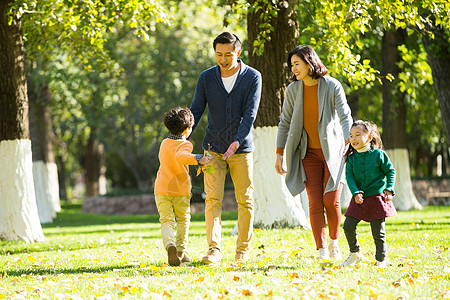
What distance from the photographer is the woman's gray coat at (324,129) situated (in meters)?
6.06

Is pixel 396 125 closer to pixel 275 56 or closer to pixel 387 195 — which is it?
pixel 275 56

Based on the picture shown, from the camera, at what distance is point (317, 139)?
619cm

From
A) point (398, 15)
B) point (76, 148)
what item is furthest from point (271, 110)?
point (76, 148)

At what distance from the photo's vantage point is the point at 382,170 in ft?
19.3

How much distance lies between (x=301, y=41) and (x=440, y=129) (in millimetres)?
12914

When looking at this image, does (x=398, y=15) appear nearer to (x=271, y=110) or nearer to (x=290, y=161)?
(x=271, y=110)

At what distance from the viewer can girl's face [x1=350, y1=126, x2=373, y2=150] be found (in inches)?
230

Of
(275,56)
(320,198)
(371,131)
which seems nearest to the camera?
(371,131)

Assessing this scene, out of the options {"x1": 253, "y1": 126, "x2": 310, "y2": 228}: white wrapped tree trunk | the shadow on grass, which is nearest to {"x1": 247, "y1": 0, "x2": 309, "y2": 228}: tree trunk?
{"x1": 253, "y1": 126, "x2": 310, "y2": 228}: white wrapped tree trunk

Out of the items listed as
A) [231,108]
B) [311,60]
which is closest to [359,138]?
[311,60]

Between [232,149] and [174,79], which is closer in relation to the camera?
[232,149]

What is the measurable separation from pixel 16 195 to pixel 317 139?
642 cm

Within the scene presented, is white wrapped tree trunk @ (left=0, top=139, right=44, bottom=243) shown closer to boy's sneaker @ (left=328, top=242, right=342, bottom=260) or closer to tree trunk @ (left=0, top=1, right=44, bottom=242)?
tree trunk @ (left=0, top=1, right=44, bottom=242)

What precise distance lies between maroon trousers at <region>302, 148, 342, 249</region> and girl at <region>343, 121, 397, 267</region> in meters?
0.21
